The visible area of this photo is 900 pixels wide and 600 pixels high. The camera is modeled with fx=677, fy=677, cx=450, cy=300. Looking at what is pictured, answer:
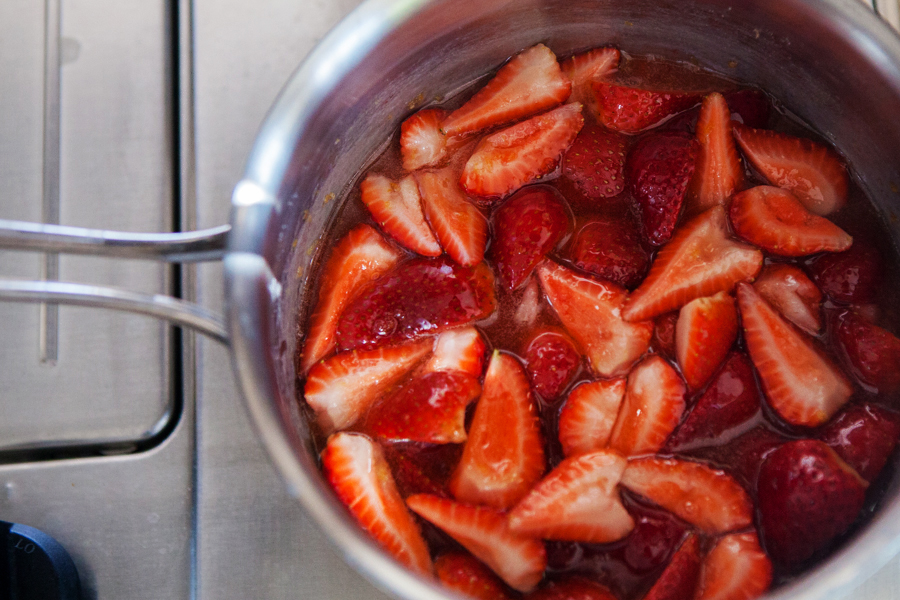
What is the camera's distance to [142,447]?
884 mm

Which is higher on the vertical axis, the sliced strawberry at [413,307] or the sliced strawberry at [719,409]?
the sliced strawberry at [413,307]

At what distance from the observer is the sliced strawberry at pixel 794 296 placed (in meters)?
0.79

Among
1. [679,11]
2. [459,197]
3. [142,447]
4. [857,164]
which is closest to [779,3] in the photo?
[679,11]

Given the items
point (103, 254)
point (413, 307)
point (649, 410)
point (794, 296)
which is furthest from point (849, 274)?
point (103, 254)

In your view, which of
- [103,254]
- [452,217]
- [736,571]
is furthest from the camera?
[452,217]

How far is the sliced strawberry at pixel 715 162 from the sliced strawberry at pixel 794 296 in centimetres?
11

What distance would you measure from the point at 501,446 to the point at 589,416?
4.1 inches

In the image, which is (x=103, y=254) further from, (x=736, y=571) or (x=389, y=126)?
(x=736, y=571)

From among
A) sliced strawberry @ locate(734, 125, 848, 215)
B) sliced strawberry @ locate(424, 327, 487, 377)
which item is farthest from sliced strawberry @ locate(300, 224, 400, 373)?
sliced strawberry @ locate(734, 125, 848, 215)

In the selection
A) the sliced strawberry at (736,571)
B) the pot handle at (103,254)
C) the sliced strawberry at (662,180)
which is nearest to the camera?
the pot handle at (103,254)

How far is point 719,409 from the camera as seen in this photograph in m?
0.75

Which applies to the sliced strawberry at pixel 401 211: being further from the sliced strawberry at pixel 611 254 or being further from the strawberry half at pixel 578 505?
the strawberry half at pixel 578 505

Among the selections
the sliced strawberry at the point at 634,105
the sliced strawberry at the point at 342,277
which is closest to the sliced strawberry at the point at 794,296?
the sliced strawberry at the point at 634,105

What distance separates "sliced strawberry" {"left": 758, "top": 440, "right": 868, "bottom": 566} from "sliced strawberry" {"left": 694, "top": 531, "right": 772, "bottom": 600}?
0.03 metres
